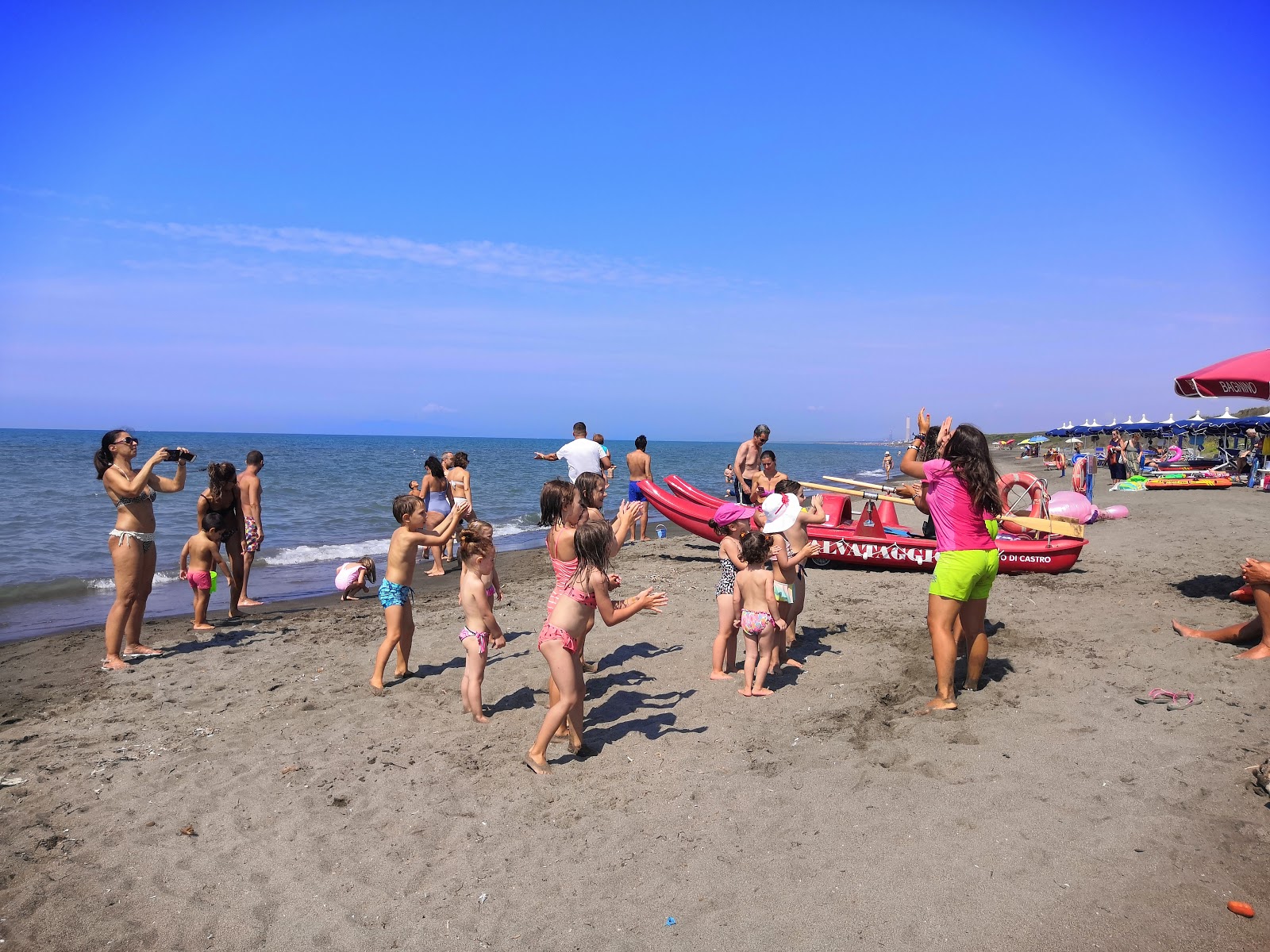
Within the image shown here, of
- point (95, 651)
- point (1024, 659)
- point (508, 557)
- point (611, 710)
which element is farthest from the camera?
point (508, 557)

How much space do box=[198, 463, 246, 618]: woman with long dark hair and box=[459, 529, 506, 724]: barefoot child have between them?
12.6 feet

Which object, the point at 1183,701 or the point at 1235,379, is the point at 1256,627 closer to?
the point at 1183,701

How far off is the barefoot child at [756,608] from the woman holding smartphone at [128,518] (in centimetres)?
457

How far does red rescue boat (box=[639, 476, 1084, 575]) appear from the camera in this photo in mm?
9477

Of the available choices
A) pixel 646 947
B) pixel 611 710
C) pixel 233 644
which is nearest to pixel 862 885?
pixel 646 947

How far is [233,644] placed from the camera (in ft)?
24.5

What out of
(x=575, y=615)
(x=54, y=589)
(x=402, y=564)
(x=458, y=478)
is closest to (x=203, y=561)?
(x=402, y=564)

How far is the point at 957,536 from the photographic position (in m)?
4.92

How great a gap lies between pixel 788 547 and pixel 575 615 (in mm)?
2537

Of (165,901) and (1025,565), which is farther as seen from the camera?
(1025,565)

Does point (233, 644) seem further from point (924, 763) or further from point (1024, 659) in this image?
point (1024, 659)

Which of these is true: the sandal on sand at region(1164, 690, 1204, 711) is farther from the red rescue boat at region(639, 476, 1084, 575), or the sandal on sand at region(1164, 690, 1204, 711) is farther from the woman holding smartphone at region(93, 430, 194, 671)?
the woman holding smartphone at region(93, 430, 194, 671)

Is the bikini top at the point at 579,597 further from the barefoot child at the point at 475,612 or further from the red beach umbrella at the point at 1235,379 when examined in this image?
the red beach umbrella at the point at 1235,379

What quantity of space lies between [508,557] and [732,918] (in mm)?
11100
